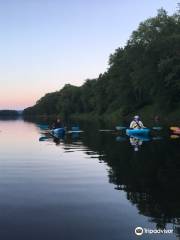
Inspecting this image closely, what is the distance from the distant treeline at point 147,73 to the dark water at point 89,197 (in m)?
46.5

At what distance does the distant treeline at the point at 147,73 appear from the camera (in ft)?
234

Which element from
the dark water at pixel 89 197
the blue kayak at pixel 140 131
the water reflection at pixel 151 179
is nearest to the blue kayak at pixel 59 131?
the blue kayak at pixel 140 131

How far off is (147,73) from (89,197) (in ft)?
210

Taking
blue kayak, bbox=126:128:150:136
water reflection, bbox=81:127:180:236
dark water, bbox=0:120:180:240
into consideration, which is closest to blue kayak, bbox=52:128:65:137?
blue kayak, bbox=126:128:150:136

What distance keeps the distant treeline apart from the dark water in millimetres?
46539

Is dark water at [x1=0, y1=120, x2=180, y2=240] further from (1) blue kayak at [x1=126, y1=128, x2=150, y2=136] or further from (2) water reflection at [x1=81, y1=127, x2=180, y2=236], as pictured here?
(1) blue kayak at [x1=126, y1=128, x2=150, y2=136]

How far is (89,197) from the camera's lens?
15.4m

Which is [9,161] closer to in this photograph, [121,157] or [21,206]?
[121,157]

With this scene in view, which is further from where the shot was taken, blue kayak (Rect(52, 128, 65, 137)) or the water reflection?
blue kayak (Rect(52, 128, 65, 137))

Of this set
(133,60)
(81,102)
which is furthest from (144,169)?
(81,102)

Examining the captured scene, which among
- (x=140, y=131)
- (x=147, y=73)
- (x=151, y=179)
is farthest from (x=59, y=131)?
(x=147, y=73)

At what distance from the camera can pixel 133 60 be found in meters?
89.1

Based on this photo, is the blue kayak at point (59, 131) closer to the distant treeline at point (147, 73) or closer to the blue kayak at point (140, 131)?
the blue kayak at point (140, 131)

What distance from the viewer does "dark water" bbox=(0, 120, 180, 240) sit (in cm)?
1158
